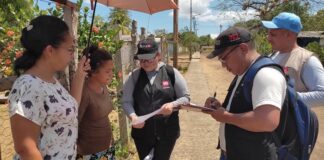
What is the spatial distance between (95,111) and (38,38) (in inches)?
39.5

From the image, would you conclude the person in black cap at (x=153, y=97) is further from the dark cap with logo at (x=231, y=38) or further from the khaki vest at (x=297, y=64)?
the dark cap with logo at (x=231, y=38)

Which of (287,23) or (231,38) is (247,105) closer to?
(231,38)

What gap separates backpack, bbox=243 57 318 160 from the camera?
2367 mm

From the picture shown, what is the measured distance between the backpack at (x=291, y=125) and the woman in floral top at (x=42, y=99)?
111 cm

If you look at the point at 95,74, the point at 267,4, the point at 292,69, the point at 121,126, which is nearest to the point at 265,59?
the point at 292,69

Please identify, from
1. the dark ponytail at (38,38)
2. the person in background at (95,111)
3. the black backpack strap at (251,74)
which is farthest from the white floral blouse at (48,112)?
the black backpack strap at (251,74)

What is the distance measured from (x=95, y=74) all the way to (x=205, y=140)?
4464 millimetres

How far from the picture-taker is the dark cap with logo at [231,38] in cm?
244

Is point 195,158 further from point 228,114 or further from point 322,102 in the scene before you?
point 228,114

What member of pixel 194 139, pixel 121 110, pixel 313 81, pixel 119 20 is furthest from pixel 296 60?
pixel 194 139

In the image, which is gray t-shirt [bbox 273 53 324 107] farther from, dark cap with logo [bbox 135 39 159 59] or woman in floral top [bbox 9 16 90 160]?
woman in floral top [bbox 9 16 90 160]

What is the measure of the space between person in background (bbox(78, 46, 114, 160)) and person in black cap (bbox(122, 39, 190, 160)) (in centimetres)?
52

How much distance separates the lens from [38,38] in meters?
2.18

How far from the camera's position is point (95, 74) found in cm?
308
